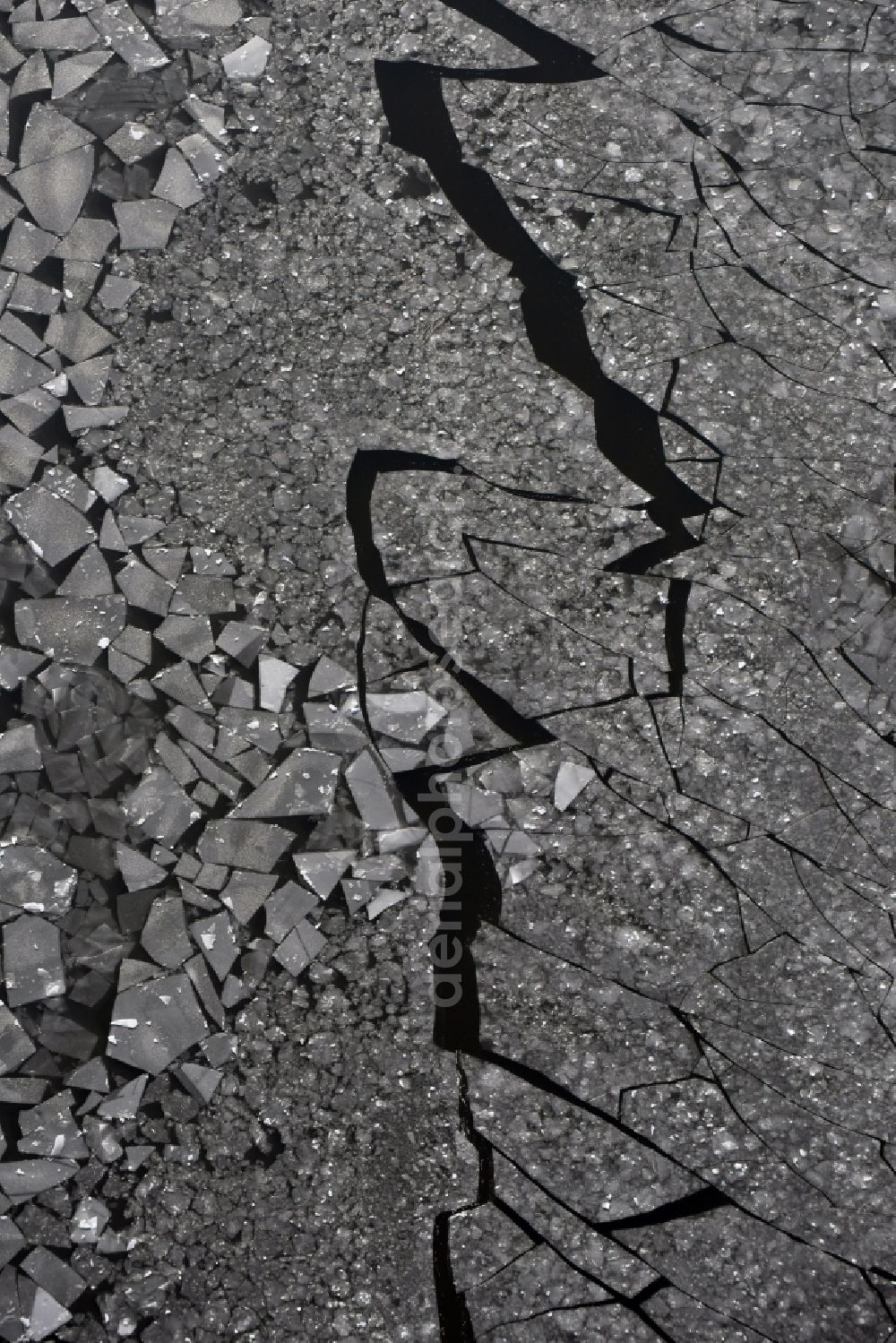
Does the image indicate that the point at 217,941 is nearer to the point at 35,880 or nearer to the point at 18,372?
the point at 35,880

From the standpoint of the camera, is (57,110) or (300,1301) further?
(57,110)

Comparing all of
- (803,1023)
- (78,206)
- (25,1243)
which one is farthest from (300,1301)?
(78,206)

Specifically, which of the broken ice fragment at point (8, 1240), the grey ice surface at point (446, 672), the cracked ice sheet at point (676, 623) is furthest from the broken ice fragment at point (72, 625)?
the broken ice fragment at point (8, 1240)

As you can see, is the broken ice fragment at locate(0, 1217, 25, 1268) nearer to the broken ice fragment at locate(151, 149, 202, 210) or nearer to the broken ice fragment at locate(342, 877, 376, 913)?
the broken ice fragment at locate(342, 877, 376, 913)

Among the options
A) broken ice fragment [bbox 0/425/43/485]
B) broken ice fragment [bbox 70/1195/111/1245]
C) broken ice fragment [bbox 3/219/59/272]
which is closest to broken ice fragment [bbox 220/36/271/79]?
broken ice fragment [bbox 3/219/59/272]

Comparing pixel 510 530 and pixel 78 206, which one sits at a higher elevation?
pixel 78 206

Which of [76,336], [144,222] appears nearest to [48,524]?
[76,336]

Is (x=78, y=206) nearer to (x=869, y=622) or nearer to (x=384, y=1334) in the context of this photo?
(x=869, y=622)
